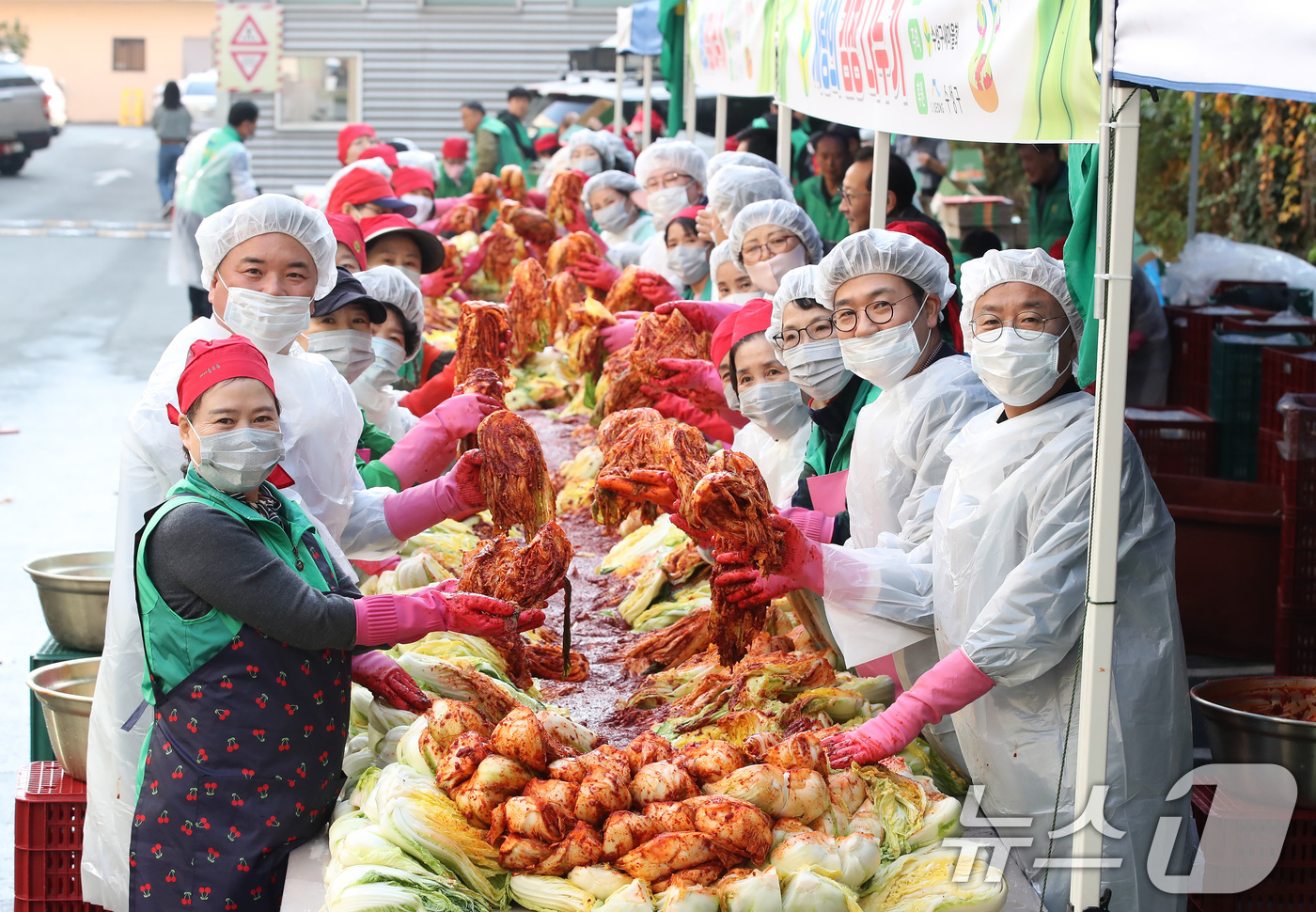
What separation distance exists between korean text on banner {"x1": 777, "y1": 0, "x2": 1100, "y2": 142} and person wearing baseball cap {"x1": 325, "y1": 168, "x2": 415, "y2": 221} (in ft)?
11.3

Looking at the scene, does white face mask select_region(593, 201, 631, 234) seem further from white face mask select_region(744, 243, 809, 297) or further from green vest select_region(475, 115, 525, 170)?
green vest select_region(475, 115, 525, 170)

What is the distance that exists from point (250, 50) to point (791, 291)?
54.3ft

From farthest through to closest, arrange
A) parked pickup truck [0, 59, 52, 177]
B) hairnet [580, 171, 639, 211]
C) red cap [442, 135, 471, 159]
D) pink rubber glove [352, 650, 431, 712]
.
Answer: parked pickup truck [0, 59, 52, 177], red cap [442, 135, 471, 159], hairnet [580, 171, 639, 211], pink rubber glove [352, 650, 431, 712]

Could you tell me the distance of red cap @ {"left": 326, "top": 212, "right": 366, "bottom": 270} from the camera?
5.28m

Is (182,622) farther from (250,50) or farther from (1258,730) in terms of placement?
(250,50)

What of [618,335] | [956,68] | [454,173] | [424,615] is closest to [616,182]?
[618,335]

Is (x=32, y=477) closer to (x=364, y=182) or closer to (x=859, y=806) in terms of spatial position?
(x=364, y=182)

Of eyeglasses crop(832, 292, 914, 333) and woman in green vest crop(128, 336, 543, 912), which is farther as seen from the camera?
eyeglasses crop(832, 292, 914, 333)

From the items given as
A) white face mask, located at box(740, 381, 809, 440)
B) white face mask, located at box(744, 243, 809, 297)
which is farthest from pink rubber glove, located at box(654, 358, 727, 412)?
white face mask, located at box(744, 243, 809, 297)

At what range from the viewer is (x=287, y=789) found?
289 cm

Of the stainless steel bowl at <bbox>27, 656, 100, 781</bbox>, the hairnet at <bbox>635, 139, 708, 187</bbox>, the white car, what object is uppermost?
the white car

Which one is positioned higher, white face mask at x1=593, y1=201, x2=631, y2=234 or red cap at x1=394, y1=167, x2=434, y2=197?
red cap at x1=394, y1=167, x2=434, y2=197

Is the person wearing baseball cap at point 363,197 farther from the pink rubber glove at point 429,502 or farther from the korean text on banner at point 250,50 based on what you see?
the korean text on banner at point 250,50

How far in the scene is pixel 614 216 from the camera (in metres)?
10.7
